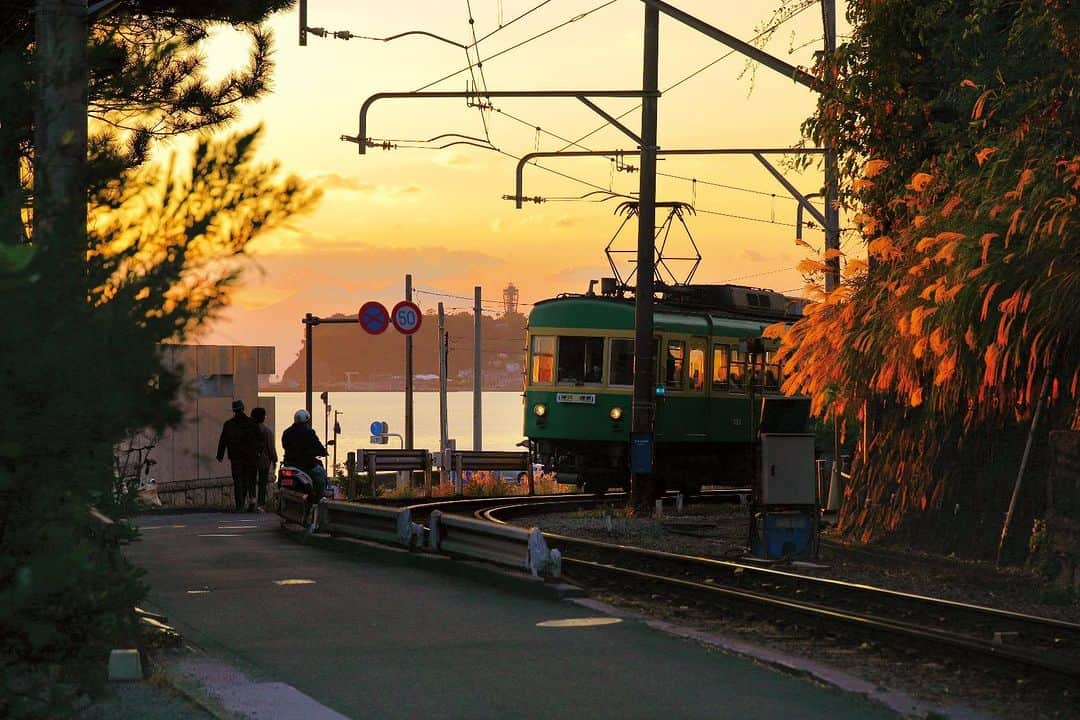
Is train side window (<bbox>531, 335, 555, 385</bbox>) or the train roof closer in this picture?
the train roof

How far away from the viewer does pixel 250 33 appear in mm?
13891

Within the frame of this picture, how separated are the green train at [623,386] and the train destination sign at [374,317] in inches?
216

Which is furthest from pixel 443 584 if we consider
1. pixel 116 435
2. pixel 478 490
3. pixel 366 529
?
pixel 478 490

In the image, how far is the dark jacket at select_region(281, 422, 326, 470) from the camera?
65.3 ft

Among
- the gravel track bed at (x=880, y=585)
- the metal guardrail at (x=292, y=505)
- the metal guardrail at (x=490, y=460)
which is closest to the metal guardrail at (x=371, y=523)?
the metal guardrail at (x=292, y=505)

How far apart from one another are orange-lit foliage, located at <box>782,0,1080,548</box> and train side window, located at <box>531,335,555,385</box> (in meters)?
9.20

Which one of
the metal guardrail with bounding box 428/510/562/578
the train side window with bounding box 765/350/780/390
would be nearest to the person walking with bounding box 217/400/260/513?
the metal guardrail with bounding box 428/510/562/578

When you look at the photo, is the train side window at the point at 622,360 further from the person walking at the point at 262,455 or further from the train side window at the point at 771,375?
the person walking at the point at 262,455

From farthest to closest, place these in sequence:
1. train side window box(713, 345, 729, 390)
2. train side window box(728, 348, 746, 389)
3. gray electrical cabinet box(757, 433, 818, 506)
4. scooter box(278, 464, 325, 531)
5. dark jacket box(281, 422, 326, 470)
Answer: train side window box(728, 348, 746, 389)
train side window box(713, 345, 729, 390)
dark jacket box(281, 422, 326, 470)
scooter box(278, 464, 325, 531)
gray electrical cabinet box(757, 433, 818, 506)

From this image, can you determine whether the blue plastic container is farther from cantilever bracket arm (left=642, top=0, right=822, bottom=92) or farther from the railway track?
cantilever bracket arm (left=642, top=0, right=822, bottom=92)

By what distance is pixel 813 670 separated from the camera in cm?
909

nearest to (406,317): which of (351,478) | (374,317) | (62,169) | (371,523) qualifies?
(374,317)

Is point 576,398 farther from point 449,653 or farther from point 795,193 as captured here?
point 449,653

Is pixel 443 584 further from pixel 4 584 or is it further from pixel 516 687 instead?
pixel 4 584
